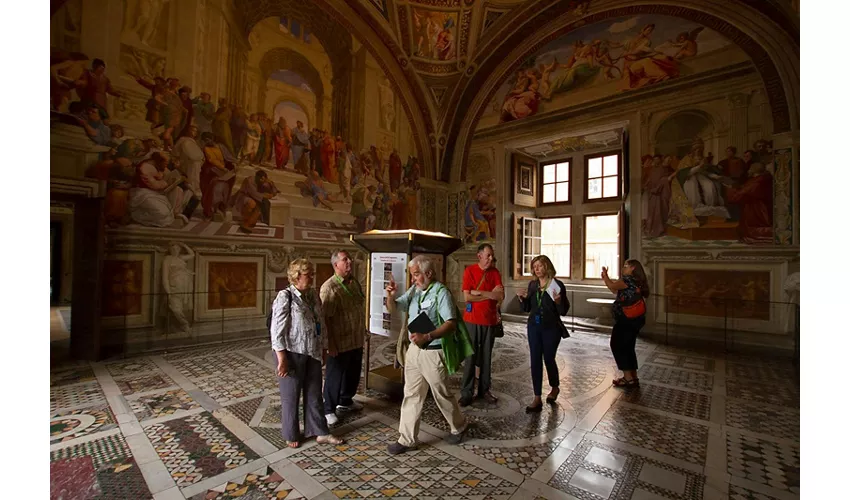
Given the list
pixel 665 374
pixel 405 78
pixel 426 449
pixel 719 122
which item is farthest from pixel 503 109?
pixel 426 449

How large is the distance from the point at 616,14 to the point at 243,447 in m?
11.3

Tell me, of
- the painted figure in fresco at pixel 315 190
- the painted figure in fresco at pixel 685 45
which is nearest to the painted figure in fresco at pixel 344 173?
the painted figure in fresco at pixel 315 190

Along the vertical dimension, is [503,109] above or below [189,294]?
above

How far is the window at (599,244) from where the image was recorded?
448 inches

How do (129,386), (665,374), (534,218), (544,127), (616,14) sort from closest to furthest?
1. (129,386)
2. (665,374)
3. (616,14)
4. (544,127)
5. (534,218)

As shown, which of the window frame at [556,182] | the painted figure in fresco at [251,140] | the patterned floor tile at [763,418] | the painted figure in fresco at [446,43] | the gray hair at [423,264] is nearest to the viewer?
the gray hair at [423,264]

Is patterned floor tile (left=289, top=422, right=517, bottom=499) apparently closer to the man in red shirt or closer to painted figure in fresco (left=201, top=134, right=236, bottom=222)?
the man in red shirt

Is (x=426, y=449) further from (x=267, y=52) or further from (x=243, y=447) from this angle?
(x=267, y=52)

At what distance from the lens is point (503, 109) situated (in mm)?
11500

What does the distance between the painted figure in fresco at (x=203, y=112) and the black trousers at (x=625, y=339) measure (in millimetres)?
8115

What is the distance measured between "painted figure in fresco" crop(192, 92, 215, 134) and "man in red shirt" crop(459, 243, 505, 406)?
6.35 meters

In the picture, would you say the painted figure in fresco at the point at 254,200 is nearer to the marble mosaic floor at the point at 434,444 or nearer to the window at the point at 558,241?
the marble mosaic floor at the point at 434,444

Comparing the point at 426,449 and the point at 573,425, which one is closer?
the point at 426,449

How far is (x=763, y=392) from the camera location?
493 cm
